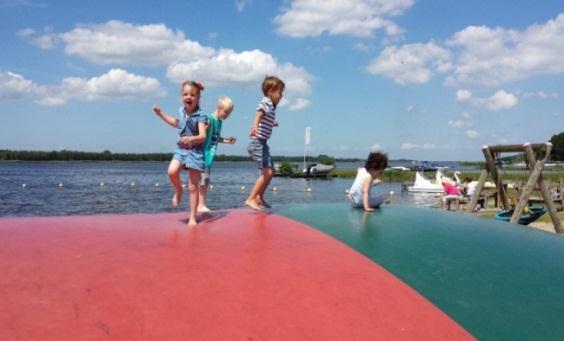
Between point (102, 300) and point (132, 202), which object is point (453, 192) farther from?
point (102, 300)

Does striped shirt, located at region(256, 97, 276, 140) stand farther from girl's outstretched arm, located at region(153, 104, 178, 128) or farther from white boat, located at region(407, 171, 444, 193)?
white boat, located at region(407, 171, 444, 193)

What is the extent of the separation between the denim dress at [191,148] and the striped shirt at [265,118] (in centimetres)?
74

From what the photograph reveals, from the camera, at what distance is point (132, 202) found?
31.8 metres

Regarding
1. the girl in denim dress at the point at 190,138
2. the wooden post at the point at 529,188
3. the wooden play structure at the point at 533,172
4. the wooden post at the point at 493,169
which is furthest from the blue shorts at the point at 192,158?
the wooden post at the point at 493,169

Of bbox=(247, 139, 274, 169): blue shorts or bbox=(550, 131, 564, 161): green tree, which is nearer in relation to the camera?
bbox=(247, 139, 274, 169): blue shorts

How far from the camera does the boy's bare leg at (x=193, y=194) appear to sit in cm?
432

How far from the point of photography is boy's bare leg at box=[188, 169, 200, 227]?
432cm

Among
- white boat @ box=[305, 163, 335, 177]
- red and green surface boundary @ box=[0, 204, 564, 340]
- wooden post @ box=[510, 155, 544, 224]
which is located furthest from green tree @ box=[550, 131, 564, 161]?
red and green surface boundary @ box=[0, 204, 564, 340]

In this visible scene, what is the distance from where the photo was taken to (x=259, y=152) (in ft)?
17.9

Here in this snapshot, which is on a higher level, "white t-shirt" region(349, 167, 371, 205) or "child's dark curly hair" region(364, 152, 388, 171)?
"child's dark curly hair" region(364, 152, 388, 171)

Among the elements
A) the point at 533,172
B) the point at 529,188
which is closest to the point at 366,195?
the point at 533,172

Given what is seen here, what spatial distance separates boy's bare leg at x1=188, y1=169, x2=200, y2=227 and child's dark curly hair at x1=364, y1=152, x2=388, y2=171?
7.06 feet

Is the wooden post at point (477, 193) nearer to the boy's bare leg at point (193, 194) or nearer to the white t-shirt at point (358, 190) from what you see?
the white t-shirt at point (358, 190)

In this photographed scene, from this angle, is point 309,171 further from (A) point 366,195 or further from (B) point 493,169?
(A) point 366,195
